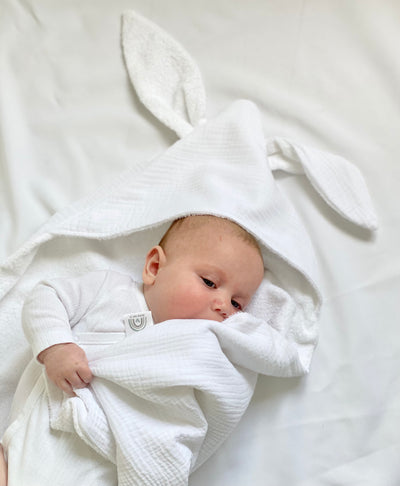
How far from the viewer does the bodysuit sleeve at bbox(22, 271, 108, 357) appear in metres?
1.08

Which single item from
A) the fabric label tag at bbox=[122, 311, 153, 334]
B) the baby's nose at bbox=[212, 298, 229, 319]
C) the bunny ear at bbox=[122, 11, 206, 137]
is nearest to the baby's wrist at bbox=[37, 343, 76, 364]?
the fabric label tag at bbox=[122, 311, 153, 334]

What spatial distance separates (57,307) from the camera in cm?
113

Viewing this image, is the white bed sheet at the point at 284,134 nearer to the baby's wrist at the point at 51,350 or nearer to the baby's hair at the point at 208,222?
the baby's hair at the point at 208,222

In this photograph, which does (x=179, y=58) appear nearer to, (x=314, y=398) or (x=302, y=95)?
(x=302, y=95)

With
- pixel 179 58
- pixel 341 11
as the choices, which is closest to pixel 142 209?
pixel 179 58

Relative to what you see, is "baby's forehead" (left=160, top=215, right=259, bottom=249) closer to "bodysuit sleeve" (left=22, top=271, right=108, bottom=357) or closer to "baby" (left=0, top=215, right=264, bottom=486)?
"baby" (left=0, top=215, right=264, bottom=486)

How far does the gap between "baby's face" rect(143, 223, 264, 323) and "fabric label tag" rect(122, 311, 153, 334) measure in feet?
0.06

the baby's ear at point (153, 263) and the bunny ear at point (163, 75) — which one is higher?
the bunny ear at point (163, 75)

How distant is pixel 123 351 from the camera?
108 cm

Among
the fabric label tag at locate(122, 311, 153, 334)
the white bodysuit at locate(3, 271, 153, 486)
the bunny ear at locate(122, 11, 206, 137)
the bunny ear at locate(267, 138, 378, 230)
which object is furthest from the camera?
the bunny ear at locate(122, 11, 206, 137)

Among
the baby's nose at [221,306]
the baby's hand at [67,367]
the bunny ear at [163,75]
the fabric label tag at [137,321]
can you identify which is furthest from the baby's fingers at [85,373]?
the bunny ear at [163,75]

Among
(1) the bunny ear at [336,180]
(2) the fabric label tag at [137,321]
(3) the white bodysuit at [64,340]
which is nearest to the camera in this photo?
(3) the white bodysuit at [64,340]

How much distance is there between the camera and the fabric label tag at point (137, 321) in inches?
45.5

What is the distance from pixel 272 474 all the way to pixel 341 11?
99cm
